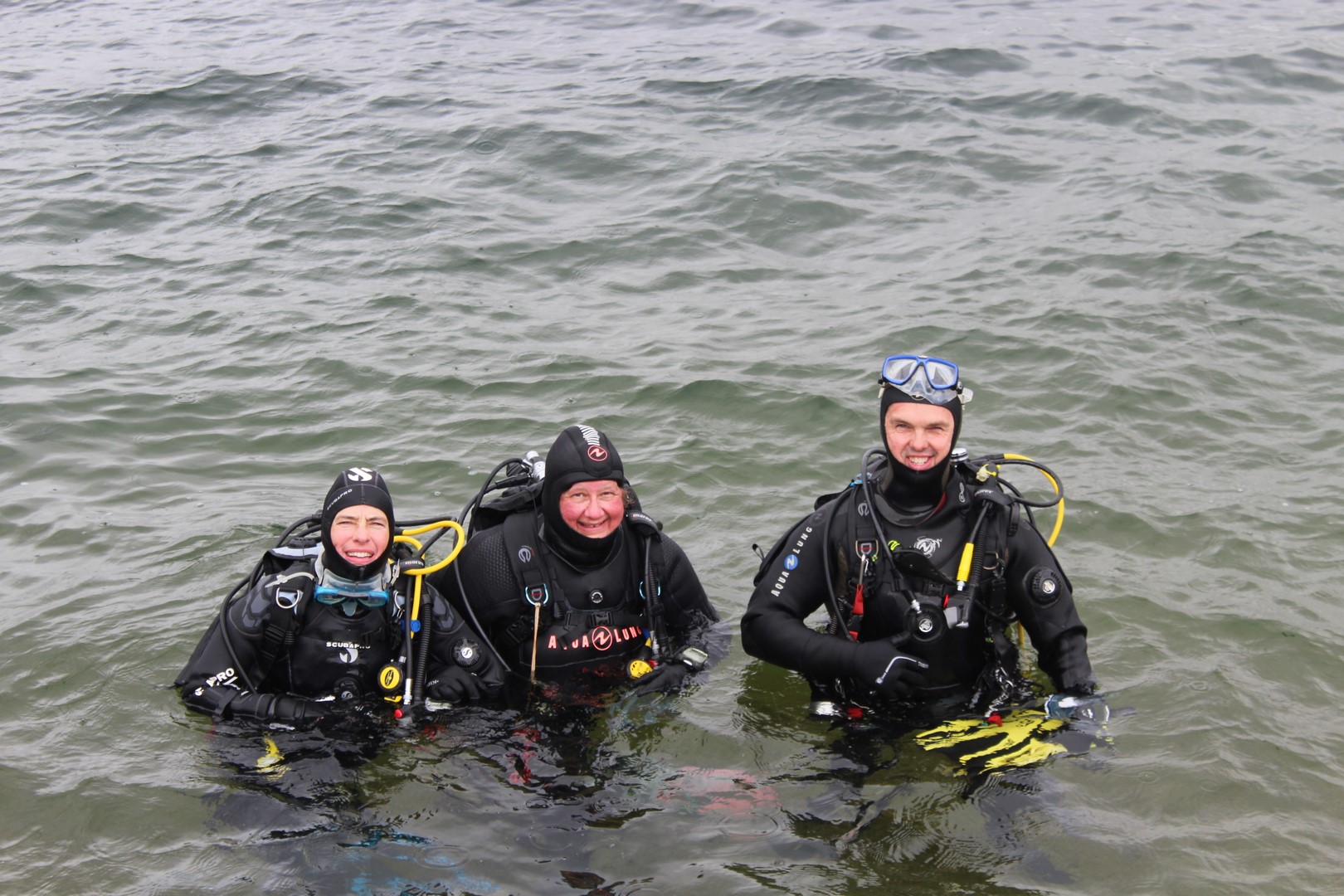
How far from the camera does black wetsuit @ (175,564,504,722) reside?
4809 millimetres

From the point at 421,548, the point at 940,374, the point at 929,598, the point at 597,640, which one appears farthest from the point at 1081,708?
the point at 421,548

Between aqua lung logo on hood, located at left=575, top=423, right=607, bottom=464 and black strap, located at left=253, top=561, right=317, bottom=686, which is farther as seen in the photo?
aqua lung logo on hood, located at left=575, top=423, right=607, bottom=464

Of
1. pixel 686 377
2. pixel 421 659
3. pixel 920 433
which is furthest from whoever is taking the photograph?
pixel 686 377

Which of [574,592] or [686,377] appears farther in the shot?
[686,377]

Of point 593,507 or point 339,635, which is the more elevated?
point 593,507

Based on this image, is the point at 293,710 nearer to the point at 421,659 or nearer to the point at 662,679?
the point at 421,659

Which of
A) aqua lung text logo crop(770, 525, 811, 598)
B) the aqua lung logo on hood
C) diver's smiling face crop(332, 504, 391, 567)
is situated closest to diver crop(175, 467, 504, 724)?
diver's smiling face crop(332, 504, 391, 567)

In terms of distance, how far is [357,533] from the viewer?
187 inches

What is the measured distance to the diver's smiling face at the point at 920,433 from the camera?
453cm

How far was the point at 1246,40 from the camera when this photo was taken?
54.1ft

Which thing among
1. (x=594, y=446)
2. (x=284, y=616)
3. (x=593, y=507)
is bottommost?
(x=284, y=616)

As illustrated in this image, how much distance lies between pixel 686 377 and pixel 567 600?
380cm

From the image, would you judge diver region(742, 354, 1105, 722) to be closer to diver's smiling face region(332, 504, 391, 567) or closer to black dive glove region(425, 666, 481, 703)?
black dive glove region(425, 666, 481, 703)

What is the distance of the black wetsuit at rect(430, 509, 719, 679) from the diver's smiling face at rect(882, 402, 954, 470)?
1.21 m
